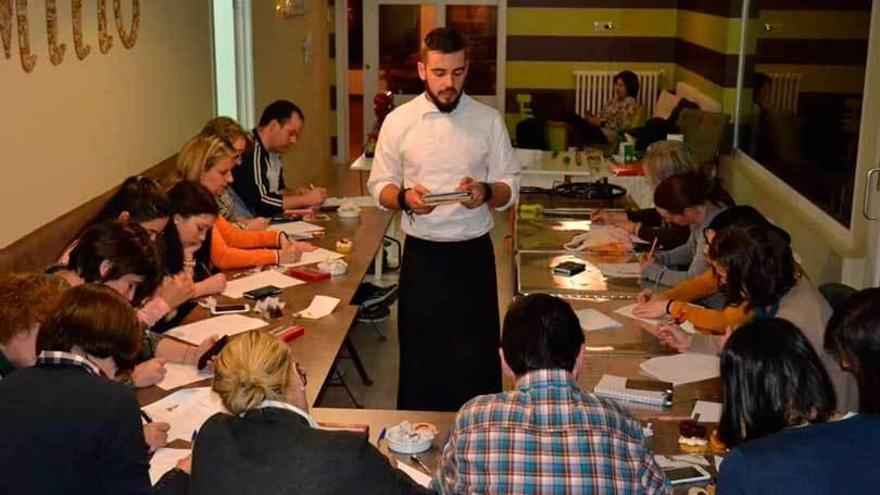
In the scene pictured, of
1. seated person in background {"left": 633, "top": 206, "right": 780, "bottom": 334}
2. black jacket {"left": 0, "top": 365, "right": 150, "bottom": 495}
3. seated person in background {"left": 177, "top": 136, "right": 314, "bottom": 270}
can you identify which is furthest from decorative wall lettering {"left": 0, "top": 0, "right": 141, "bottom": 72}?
seated person in background {"left": 633, "top": 206, "right": 780, "bottom": 334}

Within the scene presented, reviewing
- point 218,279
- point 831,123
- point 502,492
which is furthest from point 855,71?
point 502,492

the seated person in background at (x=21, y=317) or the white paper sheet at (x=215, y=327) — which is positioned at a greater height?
the seated person in background at (x=21, y=317)

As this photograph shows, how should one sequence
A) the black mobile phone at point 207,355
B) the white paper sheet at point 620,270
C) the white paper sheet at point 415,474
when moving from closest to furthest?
1. the white paper sheet at point 415,474
2. the black mobile phone at point 207,355
3. the white paper sheet at point 620,270

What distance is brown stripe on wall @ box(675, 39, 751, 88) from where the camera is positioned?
895 cm

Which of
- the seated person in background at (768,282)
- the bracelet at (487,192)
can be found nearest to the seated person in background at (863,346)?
the seated person in background at (768,282)

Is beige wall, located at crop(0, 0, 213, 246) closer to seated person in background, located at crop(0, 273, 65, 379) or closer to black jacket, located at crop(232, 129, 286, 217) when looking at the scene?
black jacket, located at crop(232, 129, 286, 217)

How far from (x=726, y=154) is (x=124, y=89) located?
203 inches

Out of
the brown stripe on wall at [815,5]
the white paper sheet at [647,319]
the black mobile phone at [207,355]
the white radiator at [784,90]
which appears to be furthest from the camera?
the white radiator at [784,90]

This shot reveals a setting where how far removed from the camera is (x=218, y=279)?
4.52m

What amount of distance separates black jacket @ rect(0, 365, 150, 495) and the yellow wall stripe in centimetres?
969

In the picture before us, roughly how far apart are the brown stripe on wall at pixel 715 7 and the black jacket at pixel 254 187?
4532 millimetres

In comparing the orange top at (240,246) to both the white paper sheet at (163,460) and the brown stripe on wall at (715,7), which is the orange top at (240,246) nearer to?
the white paper sheet at (163,460)

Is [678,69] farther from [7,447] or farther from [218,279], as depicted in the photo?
[7,447]

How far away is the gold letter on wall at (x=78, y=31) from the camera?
505 centimetres
